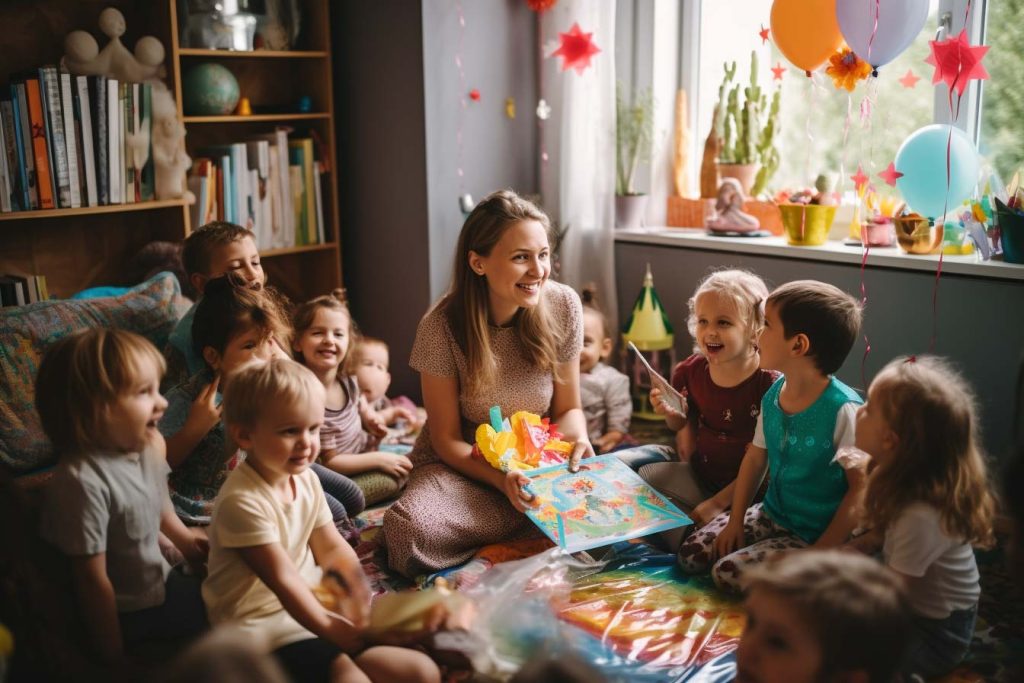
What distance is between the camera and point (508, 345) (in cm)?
242

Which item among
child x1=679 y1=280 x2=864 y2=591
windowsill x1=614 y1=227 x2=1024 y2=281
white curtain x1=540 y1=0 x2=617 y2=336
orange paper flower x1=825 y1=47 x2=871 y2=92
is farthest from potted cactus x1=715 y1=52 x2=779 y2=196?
child x1=679 y1=280 x2=864 y2=591

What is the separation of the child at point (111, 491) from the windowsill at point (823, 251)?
6.33 ft

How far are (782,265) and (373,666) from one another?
1.89 m

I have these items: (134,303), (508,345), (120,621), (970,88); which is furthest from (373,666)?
(970,88)

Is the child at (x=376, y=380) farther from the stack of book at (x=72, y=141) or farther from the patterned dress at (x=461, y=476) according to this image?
the stack of book at (x=72, y=141)

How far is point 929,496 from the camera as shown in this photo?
1.69 metres

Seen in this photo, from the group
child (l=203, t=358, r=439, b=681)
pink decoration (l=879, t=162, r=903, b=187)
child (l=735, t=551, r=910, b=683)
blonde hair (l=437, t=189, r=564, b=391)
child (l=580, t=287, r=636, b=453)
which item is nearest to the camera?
child (l=735, t=551, r=910, b=683)

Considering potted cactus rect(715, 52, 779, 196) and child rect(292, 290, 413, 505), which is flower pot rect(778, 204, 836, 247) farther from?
child rect(292, 290, 413, 505)

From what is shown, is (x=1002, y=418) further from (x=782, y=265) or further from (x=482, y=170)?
(x=482, y=170)

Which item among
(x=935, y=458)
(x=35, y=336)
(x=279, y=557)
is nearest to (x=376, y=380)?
(x=35, y=336)

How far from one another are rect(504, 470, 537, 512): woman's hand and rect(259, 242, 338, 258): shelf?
5.43ft

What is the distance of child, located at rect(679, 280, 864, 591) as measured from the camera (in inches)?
79.4

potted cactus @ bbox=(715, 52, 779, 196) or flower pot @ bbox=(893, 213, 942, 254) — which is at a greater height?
potted cactus @ bbox=(715, 52, 779, 196)

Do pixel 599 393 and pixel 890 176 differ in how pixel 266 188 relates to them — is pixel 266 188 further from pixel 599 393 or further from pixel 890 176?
pixel 890 176
